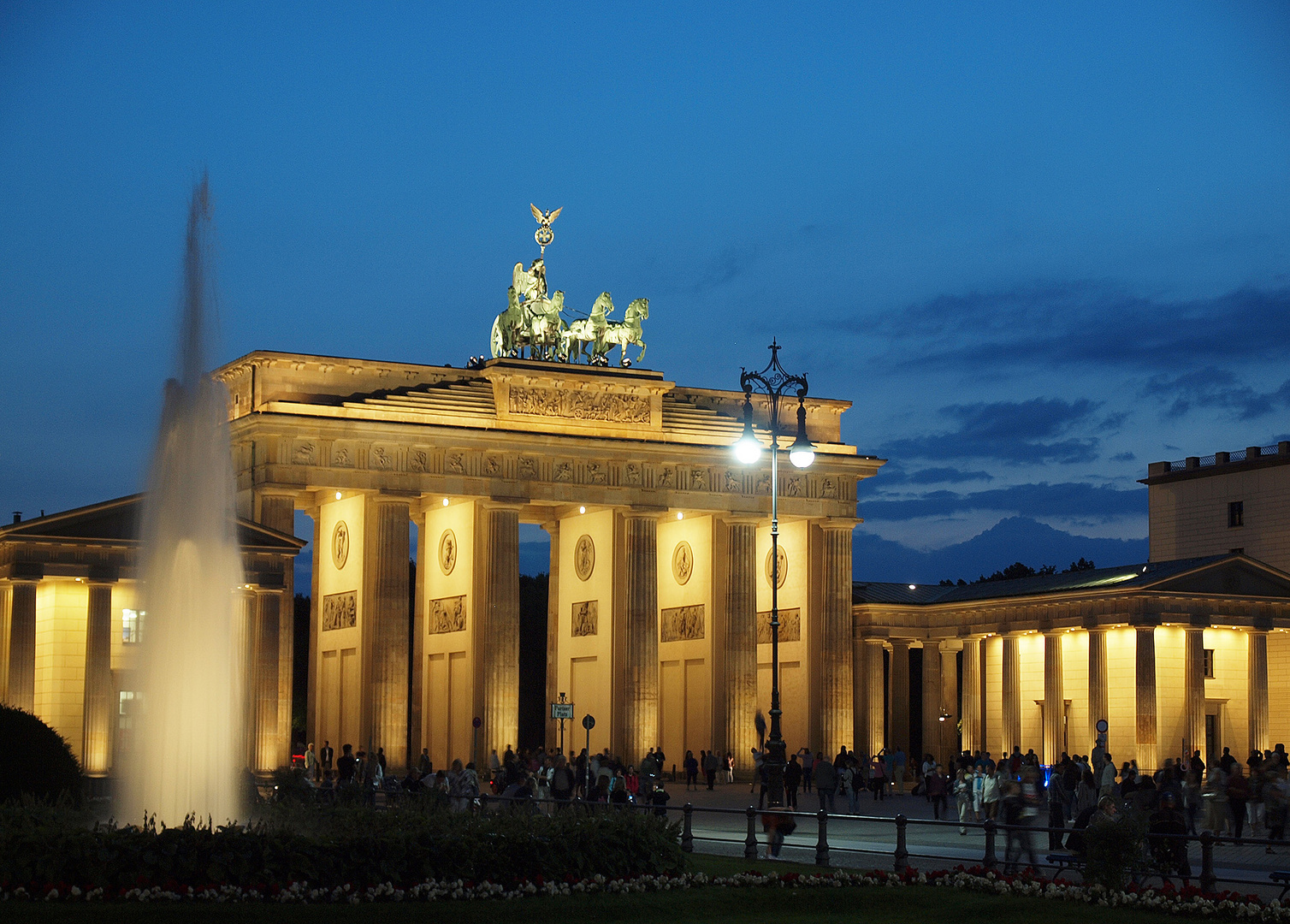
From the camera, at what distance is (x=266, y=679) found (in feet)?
182

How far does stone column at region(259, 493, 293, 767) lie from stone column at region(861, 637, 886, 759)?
2462cm

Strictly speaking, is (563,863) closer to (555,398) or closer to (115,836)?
(115,836)

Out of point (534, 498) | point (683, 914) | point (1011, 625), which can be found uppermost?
point (534, 498)

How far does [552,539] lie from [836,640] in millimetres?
12557

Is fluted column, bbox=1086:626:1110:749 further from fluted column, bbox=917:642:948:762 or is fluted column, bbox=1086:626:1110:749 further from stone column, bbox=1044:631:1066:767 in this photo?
fluted column, bbox=917:642:948:762

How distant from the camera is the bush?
98.8ft

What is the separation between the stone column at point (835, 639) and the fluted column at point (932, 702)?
624 cm

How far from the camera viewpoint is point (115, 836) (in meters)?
23.0

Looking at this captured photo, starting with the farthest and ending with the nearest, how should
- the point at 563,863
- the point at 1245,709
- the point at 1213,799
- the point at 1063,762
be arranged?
the point at 1245,709 → the point at 1063,762 → the point at 1213,799 → the point at 563,863

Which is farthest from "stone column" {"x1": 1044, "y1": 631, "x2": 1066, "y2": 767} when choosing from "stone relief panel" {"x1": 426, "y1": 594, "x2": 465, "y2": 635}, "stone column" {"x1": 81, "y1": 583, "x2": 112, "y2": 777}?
"stone column" {"x1": 81, "y1": 583, "x2": 112, "y2": 777}

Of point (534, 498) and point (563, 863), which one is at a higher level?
point (534, 498)

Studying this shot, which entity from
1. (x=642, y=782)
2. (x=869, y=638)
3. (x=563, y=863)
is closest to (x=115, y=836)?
(x=563, y=863)

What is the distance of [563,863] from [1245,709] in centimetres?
5297

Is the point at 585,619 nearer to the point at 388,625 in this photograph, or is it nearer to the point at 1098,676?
the point at 388,625
